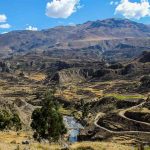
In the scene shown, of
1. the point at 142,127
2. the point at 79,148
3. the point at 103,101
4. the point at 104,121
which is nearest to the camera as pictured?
the point at 79,148

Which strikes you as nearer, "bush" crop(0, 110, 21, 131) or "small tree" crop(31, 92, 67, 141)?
"small tree" crop(31, 92, 67, 141)

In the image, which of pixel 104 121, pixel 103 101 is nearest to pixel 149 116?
pixel 104 121

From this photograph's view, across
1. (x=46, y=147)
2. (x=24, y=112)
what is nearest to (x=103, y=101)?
(x=24, y=112)

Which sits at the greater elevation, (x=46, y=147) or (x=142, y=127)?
(x=46, y=147)

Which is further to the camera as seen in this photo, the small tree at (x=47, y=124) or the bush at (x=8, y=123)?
the bush at (x=8, y=123)

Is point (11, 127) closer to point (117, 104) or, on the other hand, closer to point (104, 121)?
point (104, 121)

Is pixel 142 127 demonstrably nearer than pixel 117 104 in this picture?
Yes

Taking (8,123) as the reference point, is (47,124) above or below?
above

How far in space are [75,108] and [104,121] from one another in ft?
305

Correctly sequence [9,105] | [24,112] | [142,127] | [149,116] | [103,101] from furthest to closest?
1. [103,101]
2. [24,112]
3. [9,105]
4. [149,116]
5. [142,127]

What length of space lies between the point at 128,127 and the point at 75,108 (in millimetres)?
103974

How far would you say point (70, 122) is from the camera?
151 meters

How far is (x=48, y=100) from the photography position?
7869 cm

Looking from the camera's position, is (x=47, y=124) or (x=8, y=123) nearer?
(x=47, y=124)
